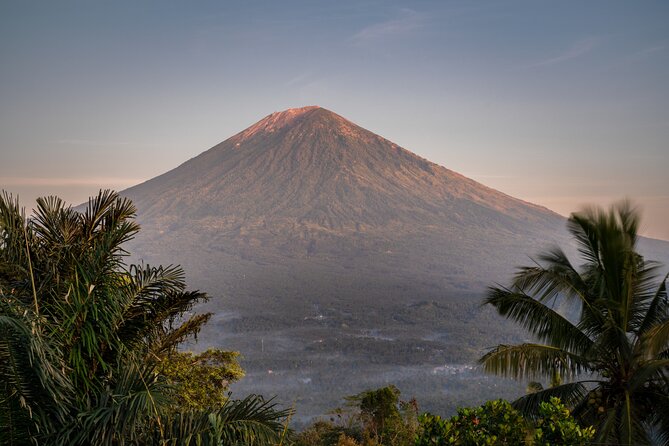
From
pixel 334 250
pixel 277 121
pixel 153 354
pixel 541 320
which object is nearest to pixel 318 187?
pixel 334 250

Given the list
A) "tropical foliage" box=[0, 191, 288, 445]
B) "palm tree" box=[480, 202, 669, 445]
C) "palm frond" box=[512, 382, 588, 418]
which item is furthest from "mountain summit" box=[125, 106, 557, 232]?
"tropical foliage" box=[0, 191, 288, 445]

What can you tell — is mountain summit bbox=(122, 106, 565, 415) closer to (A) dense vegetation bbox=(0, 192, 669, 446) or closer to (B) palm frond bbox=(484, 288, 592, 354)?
(B) palm frond bbox=(484, 288, 592, 354)

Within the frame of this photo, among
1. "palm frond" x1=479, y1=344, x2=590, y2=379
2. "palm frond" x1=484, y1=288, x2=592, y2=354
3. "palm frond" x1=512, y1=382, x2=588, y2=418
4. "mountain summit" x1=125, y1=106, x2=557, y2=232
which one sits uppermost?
"mountain summit" x1=125, y1=106, x2=557, y2=232

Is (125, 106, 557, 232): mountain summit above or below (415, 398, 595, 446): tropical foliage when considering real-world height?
above

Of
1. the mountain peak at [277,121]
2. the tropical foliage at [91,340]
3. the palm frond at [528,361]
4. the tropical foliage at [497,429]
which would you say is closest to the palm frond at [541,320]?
the palm frond at [528,361]

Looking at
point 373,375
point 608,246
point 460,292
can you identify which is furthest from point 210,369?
point 460,292

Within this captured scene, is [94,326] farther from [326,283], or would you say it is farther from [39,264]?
[326,283]
